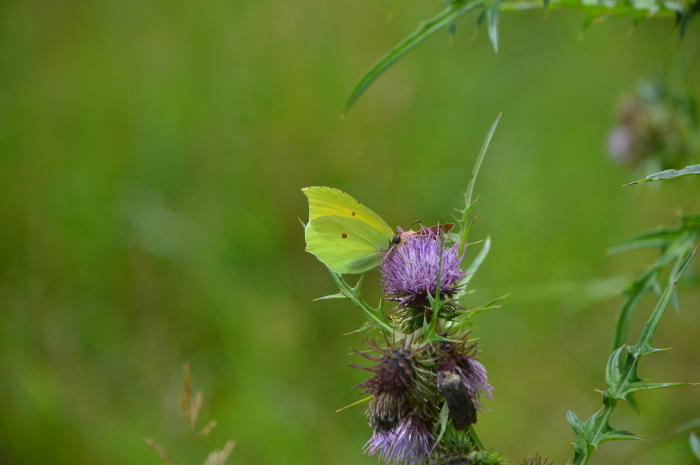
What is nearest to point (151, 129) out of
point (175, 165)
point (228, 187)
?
point (175, 165)

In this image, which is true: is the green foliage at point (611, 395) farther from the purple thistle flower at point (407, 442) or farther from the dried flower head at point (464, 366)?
the purple thistle flower at point (407, 442)

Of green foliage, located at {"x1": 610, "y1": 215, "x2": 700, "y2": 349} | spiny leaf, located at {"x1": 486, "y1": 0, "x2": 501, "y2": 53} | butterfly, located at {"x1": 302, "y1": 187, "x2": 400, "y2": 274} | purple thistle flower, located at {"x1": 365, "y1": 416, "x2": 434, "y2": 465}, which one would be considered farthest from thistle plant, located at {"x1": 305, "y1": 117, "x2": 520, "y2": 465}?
green foliage, located at {"x1": 610, "y1": 215, "x2": 700, "y2": 349}

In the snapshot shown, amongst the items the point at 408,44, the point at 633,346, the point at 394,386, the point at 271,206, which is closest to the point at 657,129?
the point at 408,44

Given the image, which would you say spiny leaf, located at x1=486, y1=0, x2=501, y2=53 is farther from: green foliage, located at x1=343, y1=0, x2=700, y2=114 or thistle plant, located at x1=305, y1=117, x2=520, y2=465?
thistle plant, located at x1=305, y1=117, x2=520, y2=465

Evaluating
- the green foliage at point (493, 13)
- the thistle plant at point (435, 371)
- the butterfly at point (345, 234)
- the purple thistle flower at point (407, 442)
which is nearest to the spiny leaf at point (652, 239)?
the thistle plant at point (435, 371)

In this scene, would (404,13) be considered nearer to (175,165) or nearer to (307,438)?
(175,165)

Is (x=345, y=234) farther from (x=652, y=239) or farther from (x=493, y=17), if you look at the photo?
(x=652, y=239)
